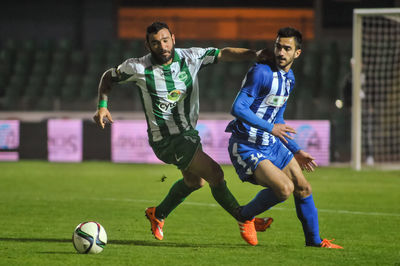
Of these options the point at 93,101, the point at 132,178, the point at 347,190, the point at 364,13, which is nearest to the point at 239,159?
the point at 347,190

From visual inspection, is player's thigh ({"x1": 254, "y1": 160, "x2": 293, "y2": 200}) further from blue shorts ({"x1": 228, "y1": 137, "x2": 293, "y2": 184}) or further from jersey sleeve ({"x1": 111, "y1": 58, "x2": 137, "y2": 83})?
jersey sleeve ({"x1": 111, "y1": 58, "x2": 137, "y2": 83})

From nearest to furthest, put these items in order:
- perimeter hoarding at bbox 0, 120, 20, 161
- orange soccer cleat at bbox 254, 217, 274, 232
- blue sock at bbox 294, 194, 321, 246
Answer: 1. blue sock at bbox 294, 194, 321, 246
2. orange soccer cleat at bbox 254, 217, 274, 232
3. perimeter hoarding at bbox 0, 120, 20, 161

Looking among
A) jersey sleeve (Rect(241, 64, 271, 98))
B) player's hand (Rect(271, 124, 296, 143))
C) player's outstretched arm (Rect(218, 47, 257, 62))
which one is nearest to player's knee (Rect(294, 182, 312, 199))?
player's hand (Rect(271, 124, 296, 143))

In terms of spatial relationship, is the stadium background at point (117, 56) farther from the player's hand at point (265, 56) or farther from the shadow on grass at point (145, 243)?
the player's hand at point (265, 56)

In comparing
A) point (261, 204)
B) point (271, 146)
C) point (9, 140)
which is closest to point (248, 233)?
point (261, 204)

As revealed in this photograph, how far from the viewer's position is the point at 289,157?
5.66 m

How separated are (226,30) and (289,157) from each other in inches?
608

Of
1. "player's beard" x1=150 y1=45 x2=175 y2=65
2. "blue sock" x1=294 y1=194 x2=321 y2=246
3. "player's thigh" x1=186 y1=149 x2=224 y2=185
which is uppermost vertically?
"player's beard" x1=150 y1=45 x2=175 y2=65

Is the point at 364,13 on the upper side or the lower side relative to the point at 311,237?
upper

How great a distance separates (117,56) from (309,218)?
14.5 meters

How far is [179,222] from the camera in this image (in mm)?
7164

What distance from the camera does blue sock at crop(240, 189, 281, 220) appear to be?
5.59m

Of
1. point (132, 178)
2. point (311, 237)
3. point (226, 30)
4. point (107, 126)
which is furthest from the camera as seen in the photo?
point (226, 30)

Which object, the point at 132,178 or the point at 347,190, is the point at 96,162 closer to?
the point at 132,178
